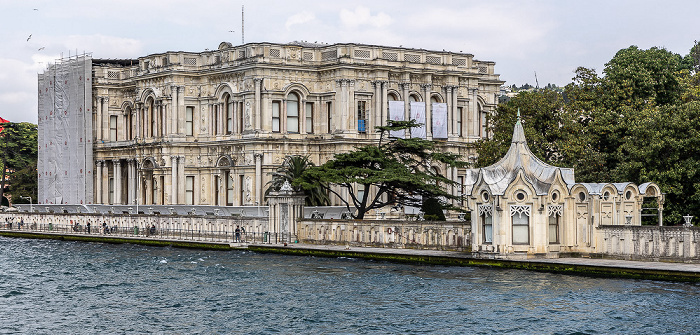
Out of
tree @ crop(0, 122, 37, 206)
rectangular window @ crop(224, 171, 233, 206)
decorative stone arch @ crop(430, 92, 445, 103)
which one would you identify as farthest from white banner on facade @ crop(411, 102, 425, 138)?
tree @ crop(0, 122, 37, 206)

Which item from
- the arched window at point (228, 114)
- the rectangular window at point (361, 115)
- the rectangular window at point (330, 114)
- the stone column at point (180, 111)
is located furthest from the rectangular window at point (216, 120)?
the rectangular window at point (361, 115)

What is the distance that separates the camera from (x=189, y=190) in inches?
2596

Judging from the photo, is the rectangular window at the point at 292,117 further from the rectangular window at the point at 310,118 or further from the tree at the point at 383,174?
the tree at the point at 383,174

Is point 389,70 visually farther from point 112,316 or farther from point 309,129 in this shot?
point 112,316

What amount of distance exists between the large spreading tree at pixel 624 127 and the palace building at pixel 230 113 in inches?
379

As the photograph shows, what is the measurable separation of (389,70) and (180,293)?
30.2m

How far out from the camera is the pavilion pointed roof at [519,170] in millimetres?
35906

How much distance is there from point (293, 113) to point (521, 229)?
1097 inches

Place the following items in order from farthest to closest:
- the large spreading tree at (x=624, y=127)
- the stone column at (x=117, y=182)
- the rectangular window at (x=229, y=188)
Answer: the stone column at (x=117, y=182) < the rectangular window at (x=229, y=188) < the large spreading tree at (x=624, y=127)

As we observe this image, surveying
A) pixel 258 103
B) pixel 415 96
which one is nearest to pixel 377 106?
pixel 415 96

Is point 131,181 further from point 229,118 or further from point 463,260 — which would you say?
point 463,260

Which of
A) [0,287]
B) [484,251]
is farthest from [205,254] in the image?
[484,251]

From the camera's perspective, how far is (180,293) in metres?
33.7

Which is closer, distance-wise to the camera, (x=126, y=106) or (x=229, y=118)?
(x=229, y=118)
